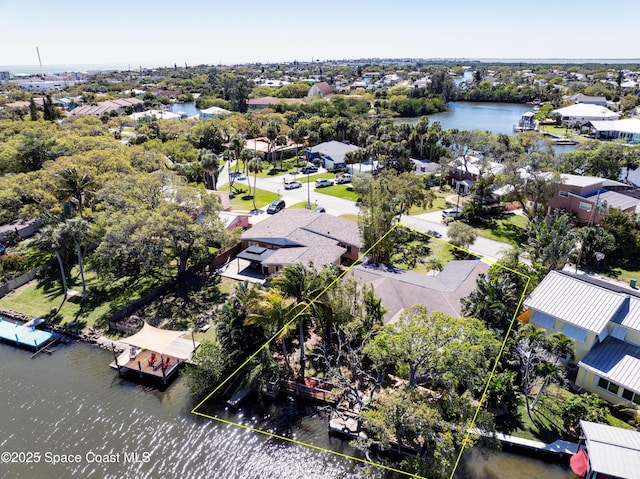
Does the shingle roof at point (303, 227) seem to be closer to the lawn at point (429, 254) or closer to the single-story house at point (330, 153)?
the lawn at point (429, 254)

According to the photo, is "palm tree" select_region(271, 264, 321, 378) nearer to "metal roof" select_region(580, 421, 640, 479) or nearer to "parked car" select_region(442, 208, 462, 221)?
"metal roof" select_region(580, 421, 640, 479)

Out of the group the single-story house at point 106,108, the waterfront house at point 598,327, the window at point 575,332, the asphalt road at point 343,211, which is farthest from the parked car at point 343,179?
the single-story house at point 106,108

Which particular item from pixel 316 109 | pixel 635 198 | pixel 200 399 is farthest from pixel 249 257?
pixel 316 109

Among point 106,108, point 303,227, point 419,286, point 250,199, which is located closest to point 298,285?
point 419,286

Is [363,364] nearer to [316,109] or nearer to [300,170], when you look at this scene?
[300,170]

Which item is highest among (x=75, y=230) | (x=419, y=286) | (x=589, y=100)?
(x=589, y=100)

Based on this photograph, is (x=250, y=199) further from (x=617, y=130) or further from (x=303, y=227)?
(x=617, y=130)
